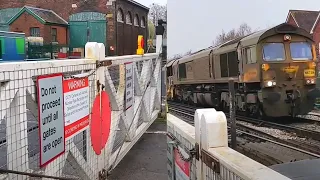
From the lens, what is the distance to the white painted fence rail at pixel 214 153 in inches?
58.7

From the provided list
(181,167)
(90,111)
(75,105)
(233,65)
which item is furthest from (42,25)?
(233,65)

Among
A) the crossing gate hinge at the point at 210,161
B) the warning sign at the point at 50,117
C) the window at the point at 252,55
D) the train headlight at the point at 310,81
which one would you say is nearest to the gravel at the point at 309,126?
the train headlight at the point at 310,81

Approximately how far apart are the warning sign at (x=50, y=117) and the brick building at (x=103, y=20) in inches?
223

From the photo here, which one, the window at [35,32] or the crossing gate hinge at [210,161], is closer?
the crossing gate hinge at [210,161]

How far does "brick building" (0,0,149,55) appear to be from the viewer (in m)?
10.4

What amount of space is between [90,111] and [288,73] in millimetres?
2411

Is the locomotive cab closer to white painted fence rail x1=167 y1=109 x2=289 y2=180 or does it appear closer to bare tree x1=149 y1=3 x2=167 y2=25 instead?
white painted fence rail x1=167 y1=109 x2=289 y2=180

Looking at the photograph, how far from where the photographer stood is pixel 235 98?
4.99 ft

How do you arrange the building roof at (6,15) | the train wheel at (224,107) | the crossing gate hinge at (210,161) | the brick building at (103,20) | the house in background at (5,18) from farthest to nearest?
the brick building at (103,20) → the house in background at (5,18) → the building roof at (6,15) → the crossing gate hinge at (210,161) → the train wheel at (224,107)

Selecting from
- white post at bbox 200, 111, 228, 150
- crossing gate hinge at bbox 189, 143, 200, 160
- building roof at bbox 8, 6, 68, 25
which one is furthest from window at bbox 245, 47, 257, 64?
building roof at bbox 8, 6, 68, 25

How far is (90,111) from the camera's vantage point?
3.58 meters

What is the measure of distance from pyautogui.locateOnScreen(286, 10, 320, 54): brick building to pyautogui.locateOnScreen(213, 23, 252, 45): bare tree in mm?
152

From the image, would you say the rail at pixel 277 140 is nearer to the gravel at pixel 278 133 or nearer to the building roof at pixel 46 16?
the gravel at pixel 278 133

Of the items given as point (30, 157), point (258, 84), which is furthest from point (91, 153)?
point (258, 84)
